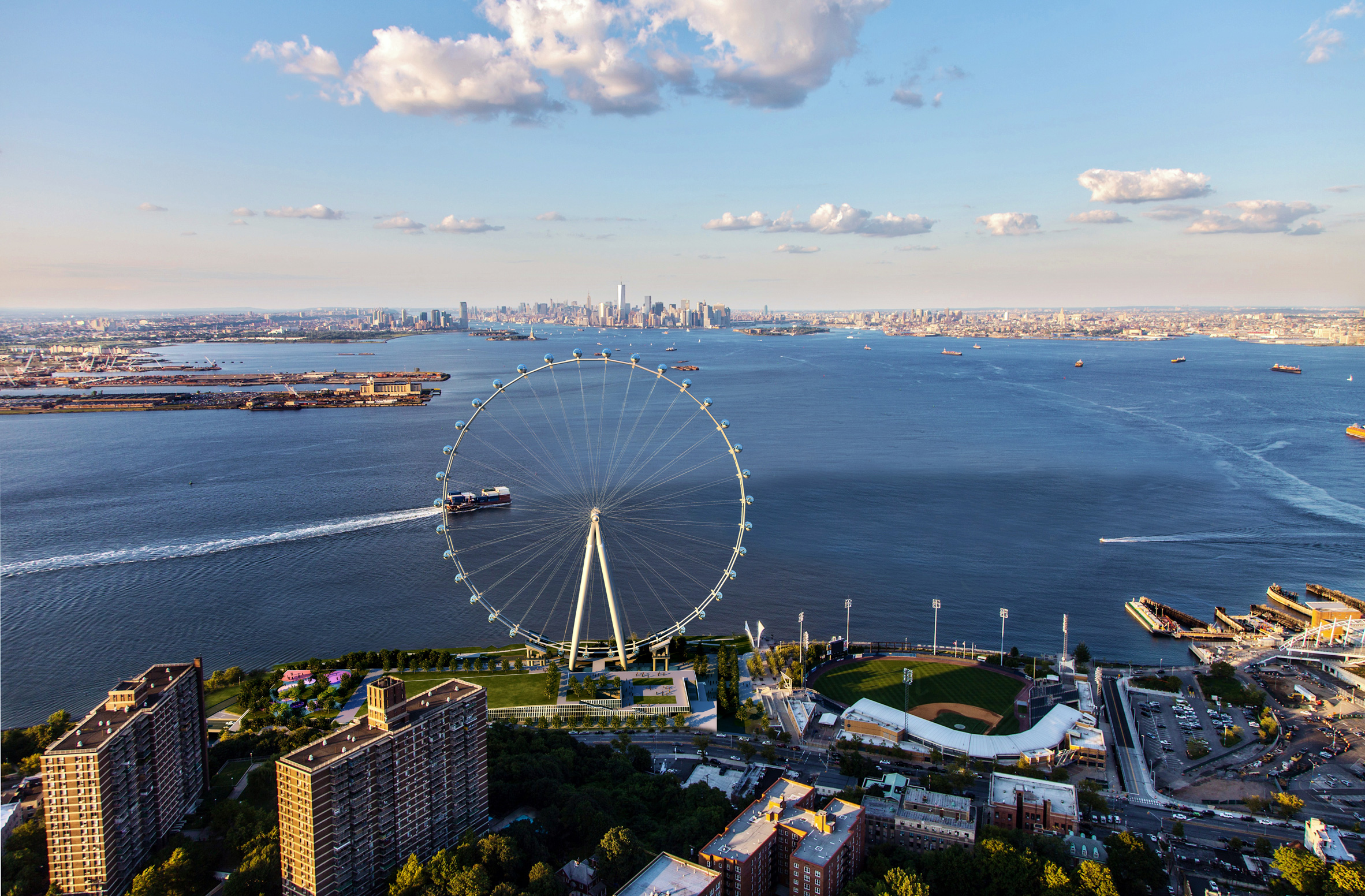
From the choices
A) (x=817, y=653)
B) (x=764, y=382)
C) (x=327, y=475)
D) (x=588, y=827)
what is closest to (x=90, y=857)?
(x=588, y=827)

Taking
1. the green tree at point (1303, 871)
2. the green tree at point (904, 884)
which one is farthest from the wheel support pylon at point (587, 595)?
the green tree at point (1303, 871)

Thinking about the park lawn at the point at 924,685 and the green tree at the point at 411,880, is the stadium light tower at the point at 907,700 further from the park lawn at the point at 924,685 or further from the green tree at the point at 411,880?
the green tree at the point at 411,880

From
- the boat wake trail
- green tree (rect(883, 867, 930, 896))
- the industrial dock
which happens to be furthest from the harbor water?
green tree (rect(883, 867, 930, 896))

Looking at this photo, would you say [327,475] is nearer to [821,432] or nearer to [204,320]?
[821,432]

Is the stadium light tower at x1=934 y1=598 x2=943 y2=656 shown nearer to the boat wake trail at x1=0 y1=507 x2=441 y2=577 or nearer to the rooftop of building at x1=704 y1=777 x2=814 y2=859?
the rooftop of building at x1=704 y1=777 x2=814 y2=859

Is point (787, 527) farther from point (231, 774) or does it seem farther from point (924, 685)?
point (231, 774)

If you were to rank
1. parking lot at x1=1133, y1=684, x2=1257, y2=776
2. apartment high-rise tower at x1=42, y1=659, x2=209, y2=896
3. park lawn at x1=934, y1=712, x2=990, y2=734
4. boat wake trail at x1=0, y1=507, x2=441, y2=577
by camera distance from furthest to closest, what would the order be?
boat wake trail at x1=0, y1=507, x2=441, y2=577, park lawn at x1=934, y1=712, x2=990, y2=734, parking lot at x1=1133, y1=684, x2=1257, y2=776, apartment high-rise tower at x1=42, y1=659, x2=209, y2=896
